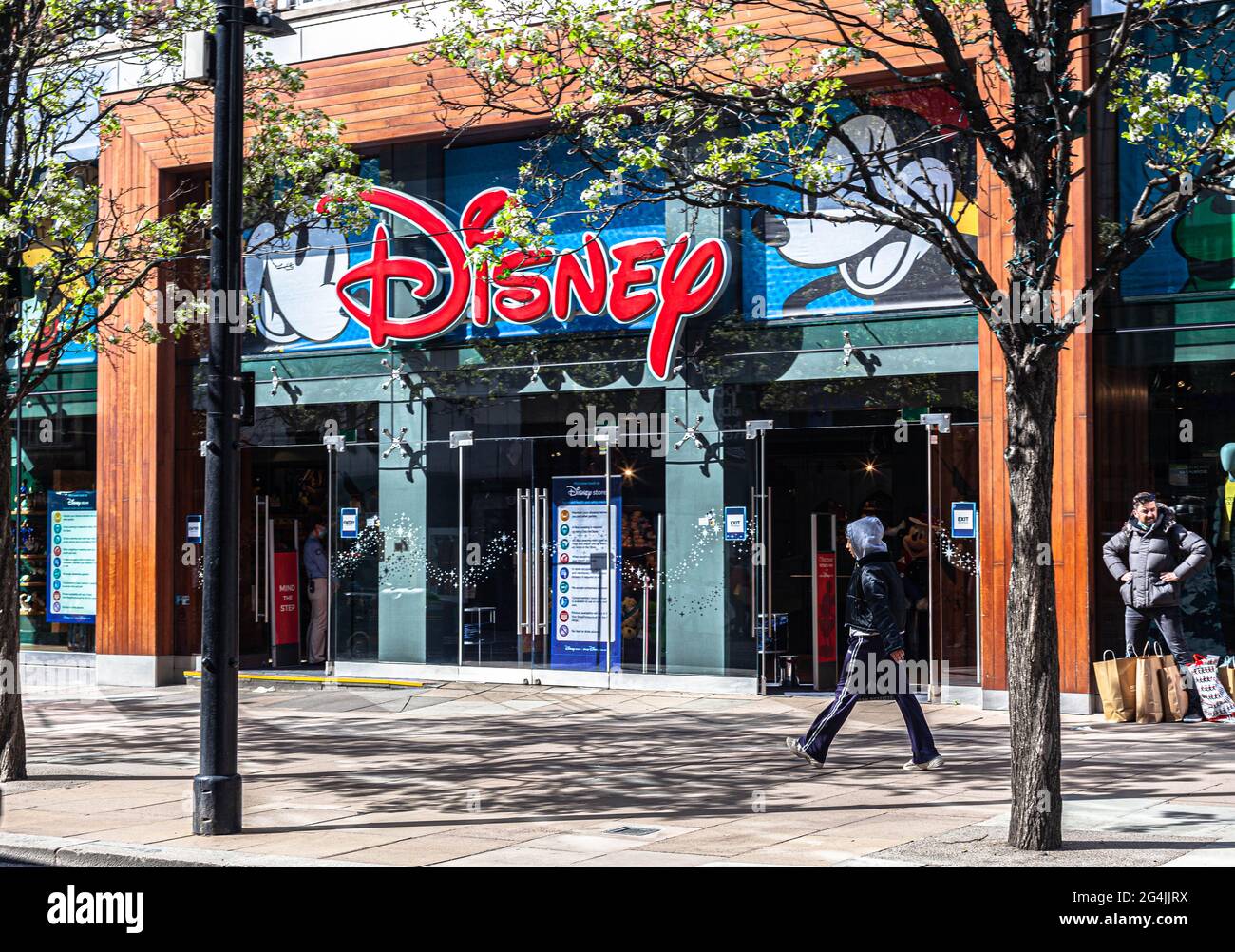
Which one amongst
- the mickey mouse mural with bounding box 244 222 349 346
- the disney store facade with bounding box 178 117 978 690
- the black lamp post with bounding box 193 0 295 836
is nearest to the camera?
the black lamp post with bounding box 193 0 295 836

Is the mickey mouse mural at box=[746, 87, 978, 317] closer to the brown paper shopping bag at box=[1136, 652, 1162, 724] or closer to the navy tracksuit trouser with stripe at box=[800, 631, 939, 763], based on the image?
the brown paper shopping bag at box=[1136, 652, 1162, 724]

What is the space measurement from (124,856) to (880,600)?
18.7ft

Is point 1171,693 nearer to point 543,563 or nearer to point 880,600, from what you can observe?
point 880,600

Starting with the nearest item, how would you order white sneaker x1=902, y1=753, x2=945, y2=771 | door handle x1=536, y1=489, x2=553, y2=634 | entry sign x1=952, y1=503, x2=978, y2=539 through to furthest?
white sneaker x1=902, y1=753, x2=945, y2=771, entry sign x1=952, y1=503, x2=978, y2=539, door handle x1=536, y1=489, x2=553, y2=634

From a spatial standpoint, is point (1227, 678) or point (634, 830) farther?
point (1227, 678)

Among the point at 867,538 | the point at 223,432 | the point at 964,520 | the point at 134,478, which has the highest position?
the point at 134,478

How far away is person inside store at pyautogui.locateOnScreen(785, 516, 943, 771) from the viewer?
37.6 ft

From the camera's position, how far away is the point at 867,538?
1174 centimetres

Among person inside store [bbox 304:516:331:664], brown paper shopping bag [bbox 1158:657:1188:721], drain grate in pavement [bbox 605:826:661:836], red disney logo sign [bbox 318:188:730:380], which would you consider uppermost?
red disney logo sign [bbox 318:188:730:380]

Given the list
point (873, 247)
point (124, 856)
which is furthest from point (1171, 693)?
point (124, 856)

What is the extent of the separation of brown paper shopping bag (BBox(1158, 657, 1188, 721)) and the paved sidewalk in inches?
8.8

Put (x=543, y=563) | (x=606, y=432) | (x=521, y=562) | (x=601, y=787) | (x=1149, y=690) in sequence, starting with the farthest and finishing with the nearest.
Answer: (x=521, y=562), (x=543, y=563), (x=606, y=432), (x=1149, y=690), (x=601, y=787)

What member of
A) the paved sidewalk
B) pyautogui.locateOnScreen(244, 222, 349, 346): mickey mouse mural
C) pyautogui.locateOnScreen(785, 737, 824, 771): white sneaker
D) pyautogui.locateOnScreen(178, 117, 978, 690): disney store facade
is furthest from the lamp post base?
pyautogui.locateOnScreen(244, 222, 349, 346): mickey mouse mural

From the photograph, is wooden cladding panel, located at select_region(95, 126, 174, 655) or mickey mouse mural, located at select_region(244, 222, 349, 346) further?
wooden cladding panel, located at select_region(95, 126, 174, 655)
